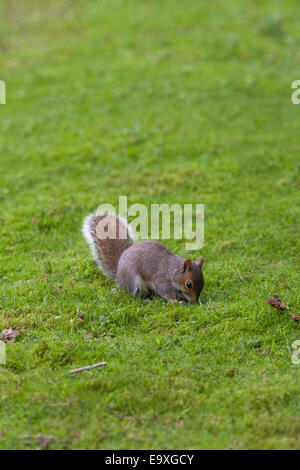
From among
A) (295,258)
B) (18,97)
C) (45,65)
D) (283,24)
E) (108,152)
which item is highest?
(283,24)

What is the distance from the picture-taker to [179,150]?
7234 mm

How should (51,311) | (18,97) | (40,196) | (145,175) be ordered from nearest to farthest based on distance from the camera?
1. (51,311)
2. (40,196)
3. (145,175)
4. (18,97)

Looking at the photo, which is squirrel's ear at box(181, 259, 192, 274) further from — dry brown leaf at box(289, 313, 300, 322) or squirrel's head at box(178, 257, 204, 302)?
dry brown leaf at box(289, 313, 300, 322)

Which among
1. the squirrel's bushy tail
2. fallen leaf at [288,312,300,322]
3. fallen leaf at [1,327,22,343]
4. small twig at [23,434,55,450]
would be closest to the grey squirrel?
the squirrel's bushy tail

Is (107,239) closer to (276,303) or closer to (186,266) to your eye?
(186,266)

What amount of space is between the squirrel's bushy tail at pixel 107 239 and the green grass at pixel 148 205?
13 centimetres

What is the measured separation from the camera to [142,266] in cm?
432

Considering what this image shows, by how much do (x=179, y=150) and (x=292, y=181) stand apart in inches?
61.7

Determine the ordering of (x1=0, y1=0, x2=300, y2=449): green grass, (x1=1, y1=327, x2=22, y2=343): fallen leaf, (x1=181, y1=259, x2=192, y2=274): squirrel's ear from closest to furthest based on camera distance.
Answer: (x1=0, y1=0, x2=300, y2=449): green grass → (x1=1, y1=327, x2=22, y2=343): fallen leaf → (x1=181, y1=259, x2=192, y2=274): squirrel's ear

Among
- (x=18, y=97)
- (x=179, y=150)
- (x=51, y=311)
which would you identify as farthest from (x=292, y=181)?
(x=18, y=97)

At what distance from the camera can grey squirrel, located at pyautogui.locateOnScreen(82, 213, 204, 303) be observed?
411 cm

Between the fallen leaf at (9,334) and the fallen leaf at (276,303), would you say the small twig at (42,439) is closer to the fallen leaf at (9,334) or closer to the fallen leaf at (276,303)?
the fallen leaf at (9,334)

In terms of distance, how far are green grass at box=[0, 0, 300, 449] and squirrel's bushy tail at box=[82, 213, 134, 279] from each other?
0.44ft

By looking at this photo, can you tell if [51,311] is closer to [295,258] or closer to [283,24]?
[295,258]
